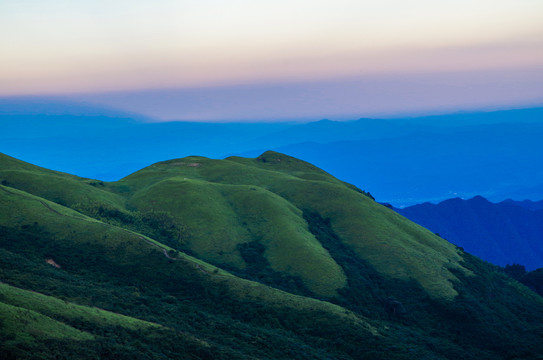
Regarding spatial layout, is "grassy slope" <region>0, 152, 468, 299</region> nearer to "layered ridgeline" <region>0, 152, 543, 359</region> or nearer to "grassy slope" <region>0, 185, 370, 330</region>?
"layered ridgeline" <region>0, 152, 543, 359</region>

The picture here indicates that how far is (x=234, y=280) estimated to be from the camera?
2682 inches

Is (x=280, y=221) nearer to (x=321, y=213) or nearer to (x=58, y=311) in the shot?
(x=321, y=213)

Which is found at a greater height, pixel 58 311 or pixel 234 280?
pixel 234 280

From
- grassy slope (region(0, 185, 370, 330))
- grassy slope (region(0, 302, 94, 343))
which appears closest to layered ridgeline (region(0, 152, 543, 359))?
grassy slope (region(0, 302, 94, 343))

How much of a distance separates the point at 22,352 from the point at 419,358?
158 ft

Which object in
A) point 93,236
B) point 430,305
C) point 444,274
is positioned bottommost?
point 93,236

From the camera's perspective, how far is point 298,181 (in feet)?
427

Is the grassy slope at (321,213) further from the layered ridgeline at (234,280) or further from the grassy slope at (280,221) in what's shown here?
the layered ridgeline at (234,280)

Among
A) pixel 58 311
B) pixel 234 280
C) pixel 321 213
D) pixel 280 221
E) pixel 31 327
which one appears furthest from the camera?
pixel 321 213

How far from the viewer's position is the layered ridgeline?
43688 millimetres

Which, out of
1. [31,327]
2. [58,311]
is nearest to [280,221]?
[58,311]

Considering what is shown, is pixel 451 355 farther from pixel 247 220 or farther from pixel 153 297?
pixel 247 220

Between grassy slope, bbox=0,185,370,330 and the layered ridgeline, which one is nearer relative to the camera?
the layered ridgeline

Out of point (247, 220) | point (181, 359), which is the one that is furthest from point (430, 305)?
point (181, 359)
